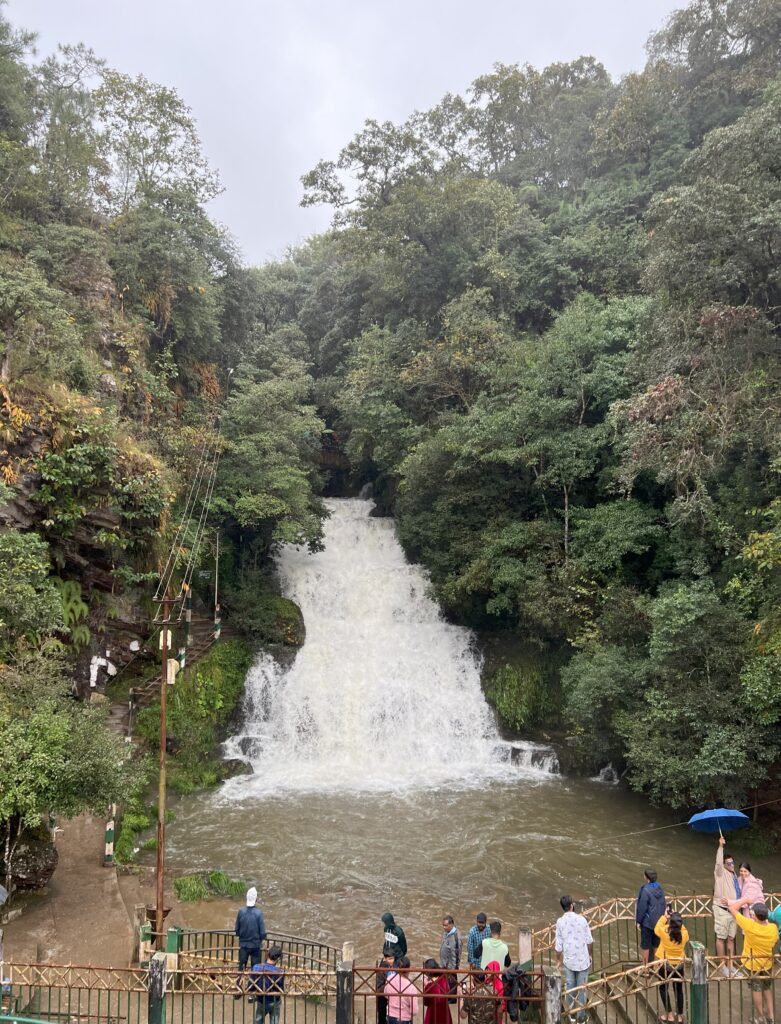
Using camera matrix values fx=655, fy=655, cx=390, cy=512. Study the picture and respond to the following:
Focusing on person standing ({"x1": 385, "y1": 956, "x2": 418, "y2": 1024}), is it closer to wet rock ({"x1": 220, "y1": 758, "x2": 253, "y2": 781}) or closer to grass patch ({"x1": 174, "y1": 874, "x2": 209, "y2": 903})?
grass patch ({"x1": 174, "y1": 874, "x2": 209, "y2": 903})

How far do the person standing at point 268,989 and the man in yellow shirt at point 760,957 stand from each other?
504 centimetres

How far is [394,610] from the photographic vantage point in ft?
79.6

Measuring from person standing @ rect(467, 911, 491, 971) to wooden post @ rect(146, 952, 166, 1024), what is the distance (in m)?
3.48

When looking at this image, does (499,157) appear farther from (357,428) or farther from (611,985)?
(611,985)

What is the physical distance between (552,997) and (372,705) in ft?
45.9

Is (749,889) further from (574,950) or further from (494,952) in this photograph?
(494,952)

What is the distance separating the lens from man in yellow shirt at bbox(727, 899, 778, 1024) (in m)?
7.16

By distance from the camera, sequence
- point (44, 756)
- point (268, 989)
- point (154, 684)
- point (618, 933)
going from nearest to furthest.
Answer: point (268, 989)
point (618, 933)
point (44, 756)
point (154, 684)

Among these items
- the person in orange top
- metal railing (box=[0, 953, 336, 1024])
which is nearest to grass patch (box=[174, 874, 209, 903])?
metal railing (box=[0, 953, 336, 1024])

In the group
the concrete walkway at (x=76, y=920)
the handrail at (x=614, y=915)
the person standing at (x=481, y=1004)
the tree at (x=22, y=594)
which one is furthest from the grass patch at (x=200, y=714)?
the person standing at (x=481, y=1004)

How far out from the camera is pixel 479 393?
2631cm

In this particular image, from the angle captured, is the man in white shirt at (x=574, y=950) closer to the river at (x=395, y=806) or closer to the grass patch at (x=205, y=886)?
the river at (x=395, y=806)

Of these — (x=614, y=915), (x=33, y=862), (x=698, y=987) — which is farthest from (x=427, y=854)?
(x=698, y=987)

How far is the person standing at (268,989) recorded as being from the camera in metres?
6.97
